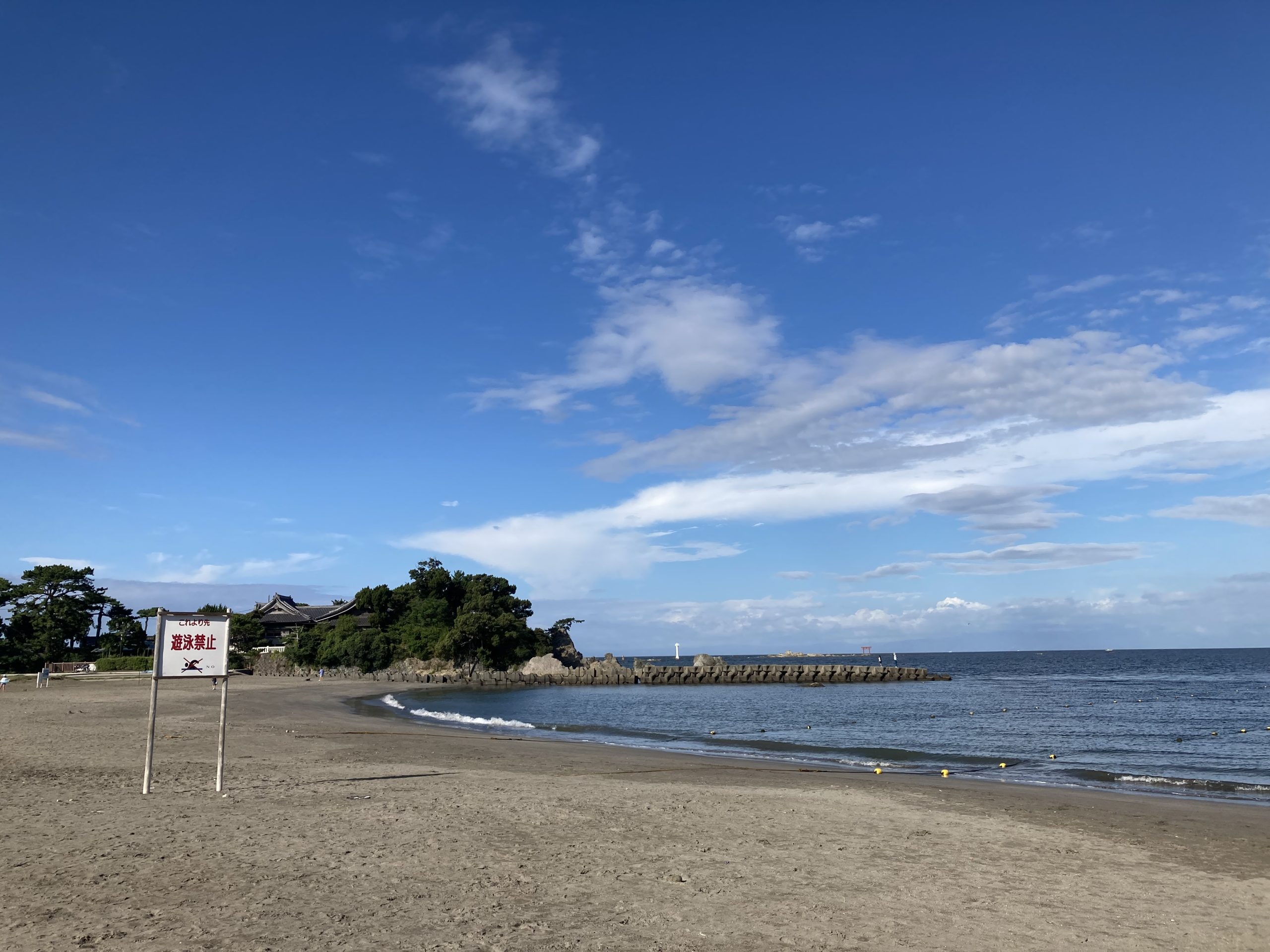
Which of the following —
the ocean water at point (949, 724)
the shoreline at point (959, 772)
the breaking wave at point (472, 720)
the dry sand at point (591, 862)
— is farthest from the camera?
the breaking wave at point (472, 720)

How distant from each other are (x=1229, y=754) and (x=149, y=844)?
33496 millimetres

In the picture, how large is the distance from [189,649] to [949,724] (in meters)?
38.8

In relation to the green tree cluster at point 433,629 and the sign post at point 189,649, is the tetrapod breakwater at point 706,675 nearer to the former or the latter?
the green tree cluster at point 433,629

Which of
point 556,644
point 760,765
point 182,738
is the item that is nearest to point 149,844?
→ point 182,738

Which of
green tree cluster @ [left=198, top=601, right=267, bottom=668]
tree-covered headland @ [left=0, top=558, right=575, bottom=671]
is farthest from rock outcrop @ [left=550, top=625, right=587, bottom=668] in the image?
green tree cluster @ [left=198, top=601, right=267, bottom=668]

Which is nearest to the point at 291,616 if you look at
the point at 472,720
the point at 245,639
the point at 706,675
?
the point at 245,639

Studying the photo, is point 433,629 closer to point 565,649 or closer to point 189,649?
point 565,649

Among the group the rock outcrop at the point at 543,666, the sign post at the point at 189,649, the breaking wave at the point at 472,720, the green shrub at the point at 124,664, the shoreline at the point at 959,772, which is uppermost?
the sign post at the point at 189,649

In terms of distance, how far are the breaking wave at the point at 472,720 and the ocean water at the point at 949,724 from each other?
0.20 meters

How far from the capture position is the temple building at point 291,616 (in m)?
99.7

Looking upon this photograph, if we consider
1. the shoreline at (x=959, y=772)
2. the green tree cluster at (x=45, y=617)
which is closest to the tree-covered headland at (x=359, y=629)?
the green tree cluster at (x=45, y=617)

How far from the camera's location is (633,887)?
29.6 ft

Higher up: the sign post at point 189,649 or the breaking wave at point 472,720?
the sign post at point 189,649

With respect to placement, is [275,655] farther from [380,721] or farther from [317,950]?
[317,950]
